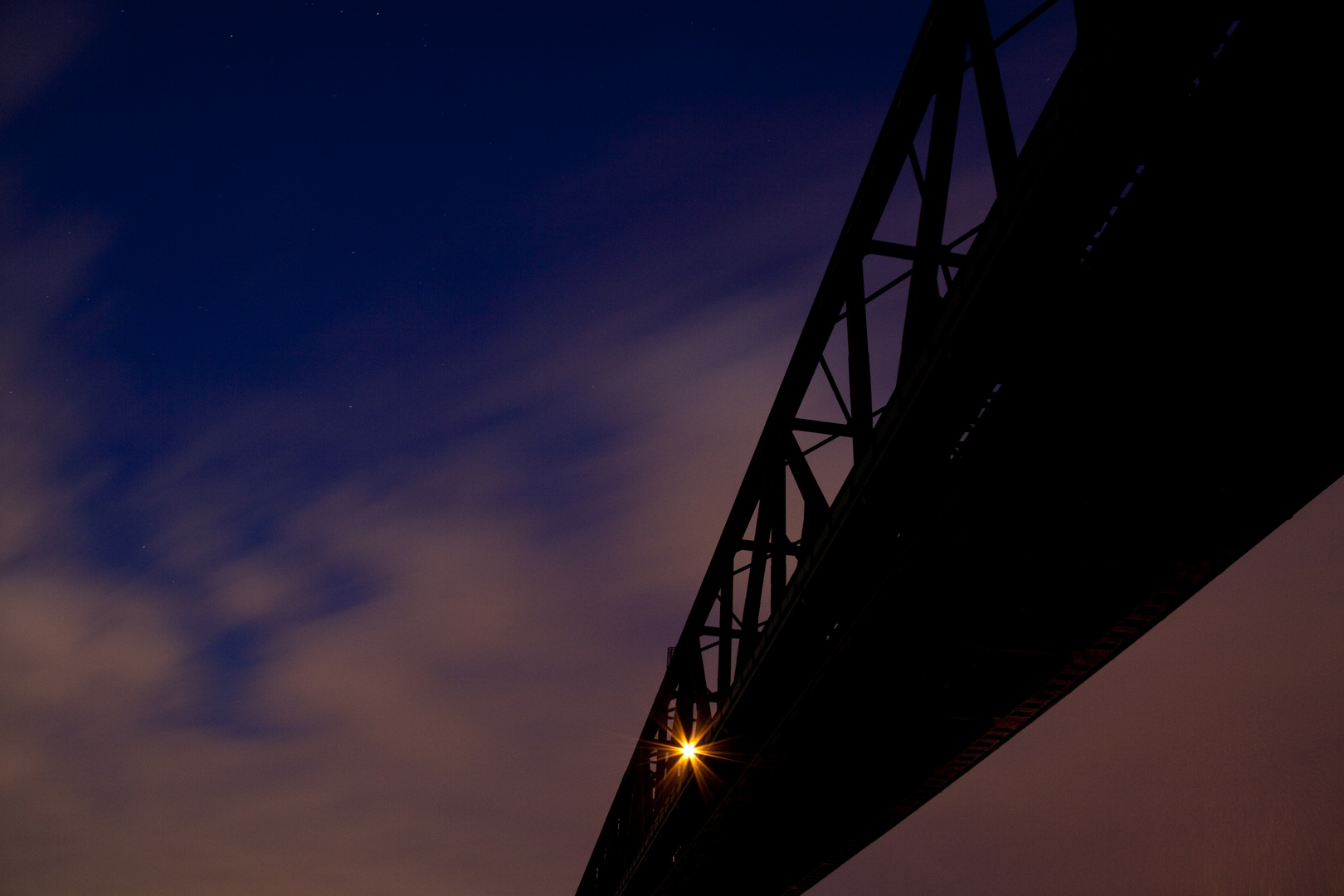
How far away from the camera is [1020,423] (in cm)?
580

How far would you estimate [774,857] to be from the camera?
49.8ft

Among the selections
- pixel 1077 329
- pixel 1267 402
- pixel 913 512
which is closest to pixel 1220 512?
pixel 1267 402

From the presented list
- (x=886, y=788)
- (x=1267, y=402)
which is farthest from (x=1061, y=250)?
(x=886, y=788)

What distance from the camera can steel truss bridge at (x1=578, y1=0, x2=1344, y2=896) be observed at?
4.46 m

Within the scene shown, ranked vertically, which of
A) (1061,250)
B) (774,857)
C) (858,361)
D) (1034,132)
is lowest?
(774,857)

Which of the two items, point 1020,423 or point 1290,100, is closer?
point 1290,100

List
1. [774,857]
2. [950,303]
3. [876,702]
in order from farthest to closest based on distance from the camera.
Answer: [774,857]
[876,702]
[950,303]

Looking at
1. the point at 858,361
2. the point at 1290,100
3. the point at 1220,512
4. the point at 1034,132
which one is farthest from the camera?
the point at 858,361

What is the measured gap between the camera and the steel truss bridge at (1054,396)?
4.46m

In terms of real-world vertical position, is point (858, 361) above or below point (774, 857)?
above

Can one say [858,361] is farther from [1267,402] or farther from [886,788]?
[886,788]

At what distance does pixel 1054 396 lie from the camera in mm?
5590

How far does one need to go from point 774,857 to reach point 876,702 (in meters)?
6.72

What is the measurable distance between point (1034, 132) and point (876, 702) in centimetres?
634
